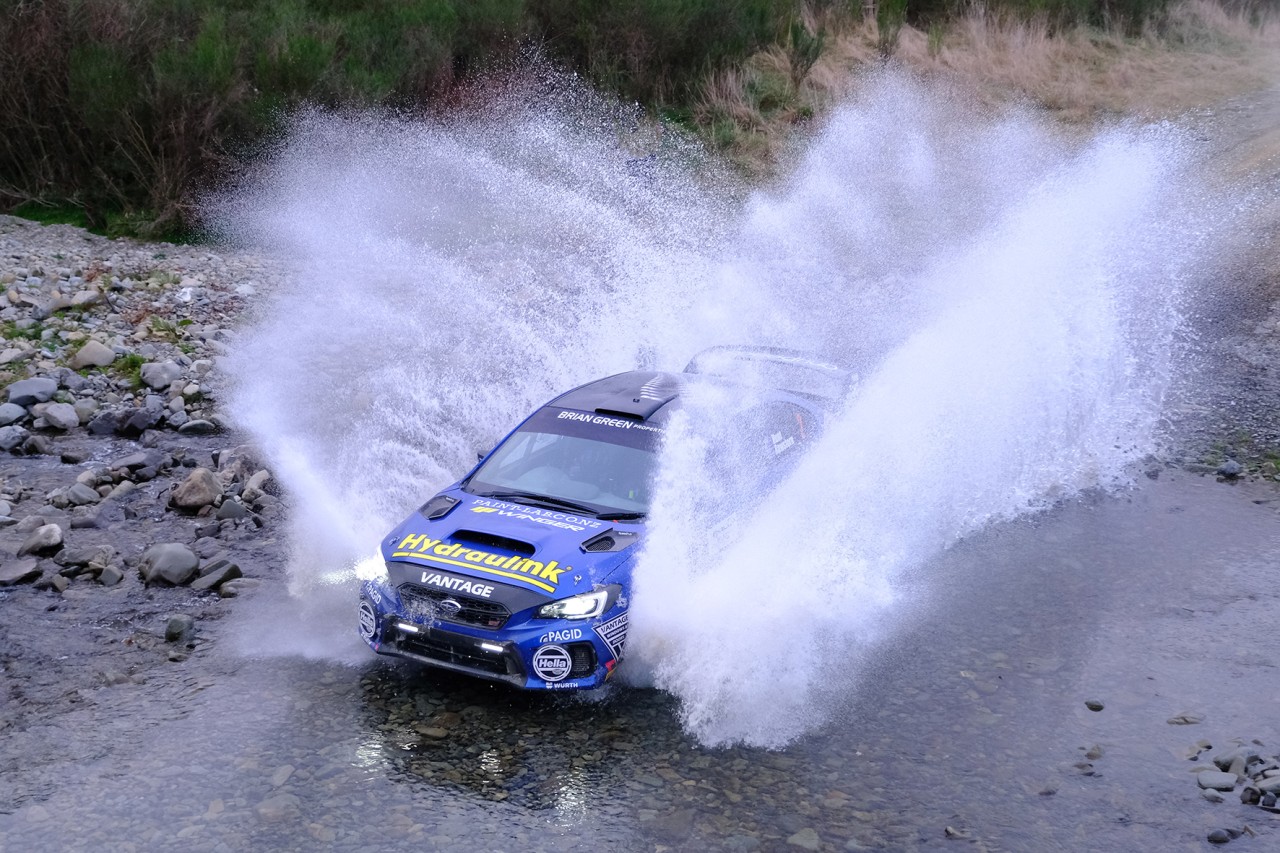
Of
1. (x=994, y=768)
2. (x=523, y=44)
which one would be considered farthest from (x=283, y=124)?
(x=994, y=768)

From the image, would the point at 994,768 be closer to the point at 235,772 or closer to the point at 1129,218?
the point at 235,772

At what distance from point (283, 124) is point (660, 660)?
14625mm

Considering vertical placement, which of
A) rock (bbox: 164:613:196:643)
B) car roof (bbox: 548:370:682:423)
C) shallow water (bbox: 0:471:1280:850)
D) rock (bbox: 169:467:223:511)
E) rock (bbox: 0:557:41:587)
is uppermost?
car roof (bbox: 548:370:682:423)

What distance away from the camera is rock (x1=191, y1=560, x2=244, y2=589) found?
9.15m

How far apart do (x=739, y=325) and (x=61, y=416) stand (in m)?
7.94

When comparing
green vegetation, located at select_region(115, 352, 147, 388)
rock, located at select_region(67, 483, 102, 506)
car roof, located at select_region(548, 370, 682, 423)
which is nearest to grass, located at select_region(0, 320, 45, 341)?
green vegetation, located at select_region(115, 352, 147, 388)

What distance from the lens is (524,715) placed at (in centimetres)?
727

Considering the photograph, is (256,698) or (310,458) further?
(310,458)

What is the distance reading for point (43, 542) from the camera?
9453 millimetres

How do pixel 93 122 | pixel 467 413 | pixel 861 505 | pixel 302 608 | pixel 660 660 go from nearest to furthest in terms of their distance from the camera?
pixel 660 660
pixel 302 608
pixel 861 505
pixel 467 413
pixel 93 122

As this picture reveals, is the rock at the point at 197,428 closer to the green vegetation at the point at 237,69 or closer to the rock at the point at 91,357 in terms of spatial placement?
the rock at the point at 91,357

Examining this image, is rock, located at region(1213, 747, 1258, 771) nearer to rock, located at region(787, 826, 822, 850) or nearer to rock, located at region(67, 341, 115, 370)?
rock, located at region(787, 826, 822, 850)

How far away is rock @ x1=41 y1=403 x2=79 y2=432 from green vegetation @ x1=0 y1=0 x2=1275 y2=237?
263 inches

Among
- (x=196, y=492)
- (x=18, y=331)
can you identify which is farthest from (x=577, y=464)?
(x=18, y=331)
